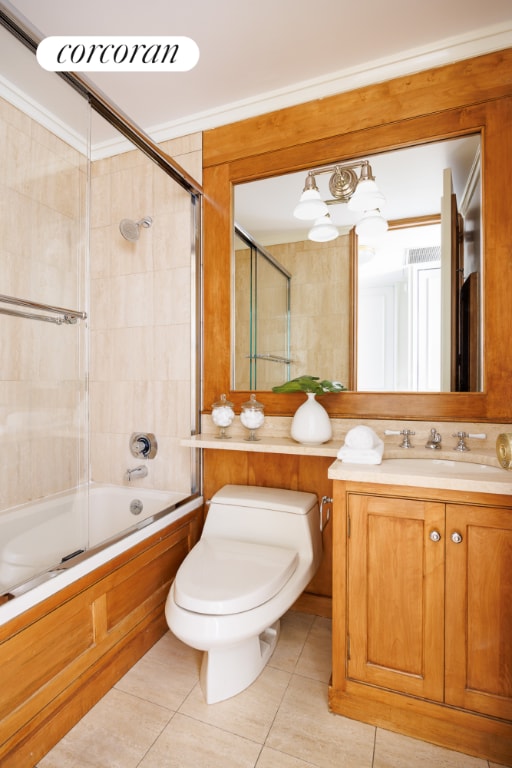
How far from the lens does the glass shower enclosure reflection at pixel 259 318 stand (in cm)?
191

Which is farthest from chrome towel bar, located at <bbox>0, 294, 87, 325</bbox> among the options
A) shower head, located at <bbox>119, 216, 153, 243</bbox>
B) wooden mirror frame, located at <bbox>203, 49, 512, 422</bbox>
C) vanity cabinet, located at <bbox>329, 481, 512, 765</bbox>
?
vanity cabinet, located at <bbox>329, 481, 512, 765</bbox>

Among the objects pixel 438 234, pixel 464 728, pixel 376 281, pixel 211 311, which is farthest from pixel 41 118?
pixel 464 728

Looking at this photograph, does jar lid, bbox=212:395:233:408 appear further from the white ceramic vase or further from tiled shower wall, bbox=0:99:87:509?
tiled shower wall, bbox=0:99:87:509

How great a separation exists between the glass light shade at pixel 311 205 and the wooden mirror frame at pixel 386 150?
5.2 inches

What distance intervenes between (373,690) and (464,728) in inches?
10.2

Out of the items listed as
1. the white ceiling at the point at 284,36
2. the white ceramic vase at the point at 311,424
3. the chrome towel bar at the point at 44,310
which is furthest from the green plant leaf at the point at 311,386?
the white ceiling at the point at 284,36

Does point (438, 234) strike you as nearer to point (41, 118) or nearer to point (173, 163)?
point (173, 163)

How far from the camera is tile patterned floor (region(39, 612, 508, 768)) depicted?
1.14 metres

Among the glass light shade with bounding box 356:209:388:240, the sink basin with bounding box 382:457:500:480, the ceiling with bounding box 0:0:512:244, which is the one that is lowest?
the sink basin with bounding box 382:457:500:480

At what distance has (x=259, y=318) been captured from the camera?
1977 mm

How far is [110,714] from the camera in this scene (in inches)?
51.1

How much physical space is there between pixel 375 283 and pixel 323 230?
351mm

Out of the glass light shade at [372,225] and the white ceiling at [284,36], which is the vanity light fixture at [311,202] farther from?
the white ceiling at [284,36]

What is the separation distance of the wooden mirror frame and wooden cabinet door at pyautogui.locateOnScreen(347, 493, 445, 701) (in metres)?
0.55
